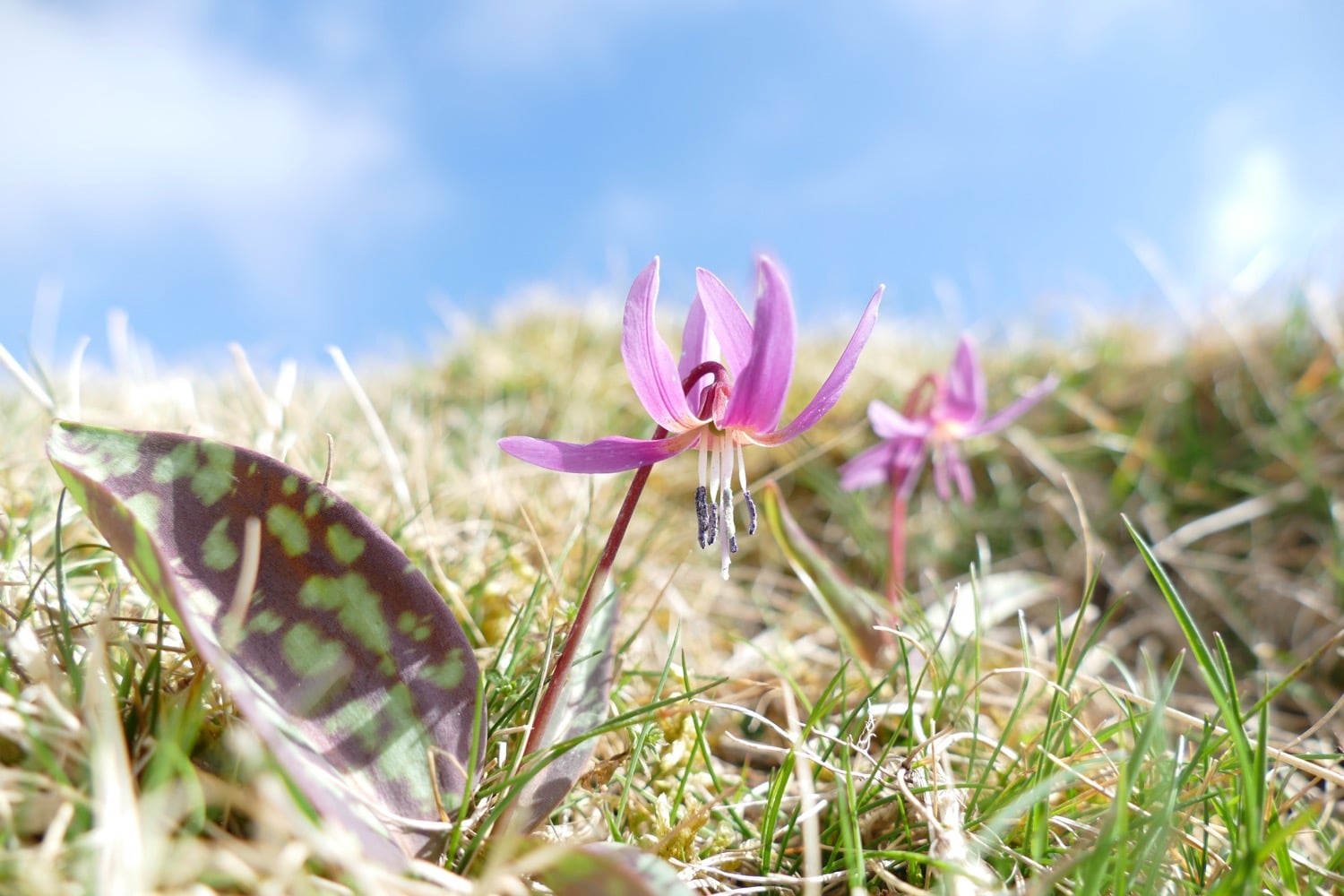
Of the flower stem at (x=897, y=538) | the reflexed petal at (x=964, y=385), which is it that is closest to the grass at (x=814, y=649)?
the flower stem at (x=897, y=538)

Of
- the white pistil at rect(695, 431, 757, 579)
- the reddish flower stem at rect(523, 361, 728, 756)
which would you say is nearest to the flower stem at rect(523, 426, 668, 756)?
the reddish flower stem at rect(523, 361, 728, 756)

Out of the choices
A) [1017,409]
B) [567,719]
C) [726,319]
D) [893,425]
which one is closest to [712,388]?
[726,319]

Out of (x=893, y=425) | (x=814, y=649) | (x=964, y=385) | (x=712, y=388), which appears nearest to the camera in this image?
(x=712, y=388)

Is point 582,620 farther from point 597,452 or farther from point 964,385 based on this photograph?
point 964,385

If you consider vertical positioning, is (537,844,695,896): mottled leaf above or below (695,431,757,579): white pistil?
below

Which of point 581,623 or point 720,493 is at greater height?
point 720,493

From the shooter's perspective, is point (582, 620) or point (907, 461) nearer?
point (582, 620)

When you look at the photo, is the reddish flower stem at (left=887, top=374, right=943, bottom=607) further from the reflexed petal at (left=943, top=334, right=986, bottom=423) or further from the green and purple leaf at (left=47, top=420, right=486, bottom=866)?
the green and purple leaf at (left=47, top=420, right=486, bottom=866)
